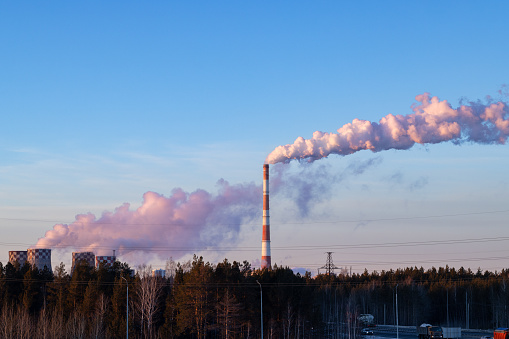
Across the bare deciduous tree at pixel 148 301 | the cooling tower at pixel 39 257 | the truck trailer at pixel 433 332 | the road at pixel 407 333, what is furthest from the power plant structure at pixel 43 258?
the truck trailer at pixel 433 332

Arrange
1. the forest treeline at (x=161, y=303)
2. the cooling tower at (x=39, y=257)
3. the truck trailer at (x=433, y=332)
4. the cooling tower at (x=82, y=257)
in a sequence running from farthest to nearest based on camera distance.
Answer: the cooling tower at (x=82, y=257) < the cooling tower at (x=39, y=257) < the truck trailer at (x=433, y=332) < the forest treeline at (x=161, y=303)

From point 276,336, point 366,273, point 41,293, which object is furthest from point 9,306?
point 366,273

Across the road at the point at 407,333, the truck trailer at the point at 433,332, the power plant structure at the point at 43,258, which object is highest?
the power plant structure at the point at 43,258

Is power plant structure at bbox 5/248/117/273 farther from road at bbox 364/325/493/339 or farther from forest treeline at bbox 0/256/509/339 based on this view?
road at bbox 364/325/493/339

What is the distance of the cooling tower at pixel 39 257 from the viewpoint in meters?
105

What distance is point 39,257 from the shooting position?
10562 cm

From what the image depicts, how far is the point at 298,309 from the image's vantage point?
8125 centimetres

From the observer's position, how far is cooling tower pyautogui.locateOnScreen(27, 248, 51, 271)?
345 ft

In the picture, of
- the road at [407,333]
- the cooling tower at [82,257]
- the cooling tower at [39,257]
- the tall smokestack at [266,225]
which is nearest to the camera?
the road at [407,333]

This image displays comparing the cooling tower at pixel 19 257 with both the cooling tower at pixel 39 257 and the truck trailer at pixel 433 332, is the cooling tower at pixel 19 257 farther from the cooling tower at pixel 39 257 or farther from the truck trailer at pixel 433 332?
the truck trailer at pixel 433 332

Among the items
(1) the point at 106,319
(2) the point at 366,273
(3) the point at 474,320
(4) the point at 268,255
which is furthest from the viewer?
(2) the point at 366,273

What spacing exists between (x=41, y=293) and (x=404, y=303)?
3067 inches

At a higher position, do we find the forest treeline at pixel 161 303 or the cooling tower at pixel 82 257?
the cooling tower at pixel 82 257

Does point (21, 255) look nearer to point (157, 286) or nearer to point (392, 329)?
point (157, 286)
